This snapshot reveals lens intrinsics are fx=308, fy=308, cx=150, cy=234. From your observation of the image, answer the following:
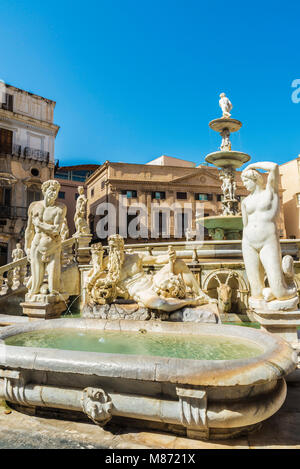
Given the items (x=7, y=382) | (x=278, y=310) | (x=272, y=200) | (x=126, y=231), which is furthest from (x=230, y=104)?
(x=126, y=231)

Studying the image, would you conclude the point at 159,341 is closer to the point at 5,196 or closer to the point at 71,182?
the point at 5,196

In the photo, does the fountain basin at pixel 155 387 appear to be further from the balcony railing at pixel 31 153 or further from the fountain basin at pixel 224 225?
the balcony railing at pixel 31 153

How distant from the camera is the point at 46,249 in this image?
5.91m

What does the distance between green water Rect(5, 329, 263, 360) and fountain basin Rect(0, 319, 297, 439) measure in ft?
1.63

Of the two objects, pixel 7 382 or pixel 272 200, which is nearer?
pixel 7 382

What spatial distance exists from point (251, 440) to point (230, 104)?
1412 centimetres

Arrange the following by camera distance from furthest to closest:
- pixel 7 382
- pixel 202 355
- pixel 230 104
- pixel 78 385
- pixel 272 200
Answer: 1. pixel 230 104
2. pixel 272 200
3. pixel 202 355
4. pixel 7 382
5. pixel 78 385

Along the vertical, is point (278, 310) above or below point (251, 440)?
above

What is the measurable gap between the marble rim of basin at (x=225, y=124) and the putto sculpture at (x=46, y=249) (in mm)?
9784

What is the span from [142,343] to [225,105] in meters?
12.9

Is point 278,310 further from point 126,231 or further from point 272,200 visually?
point 126,231

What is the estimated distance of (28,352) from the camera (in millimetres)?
2943

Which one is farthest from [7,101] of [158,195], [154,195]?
[158,195]
